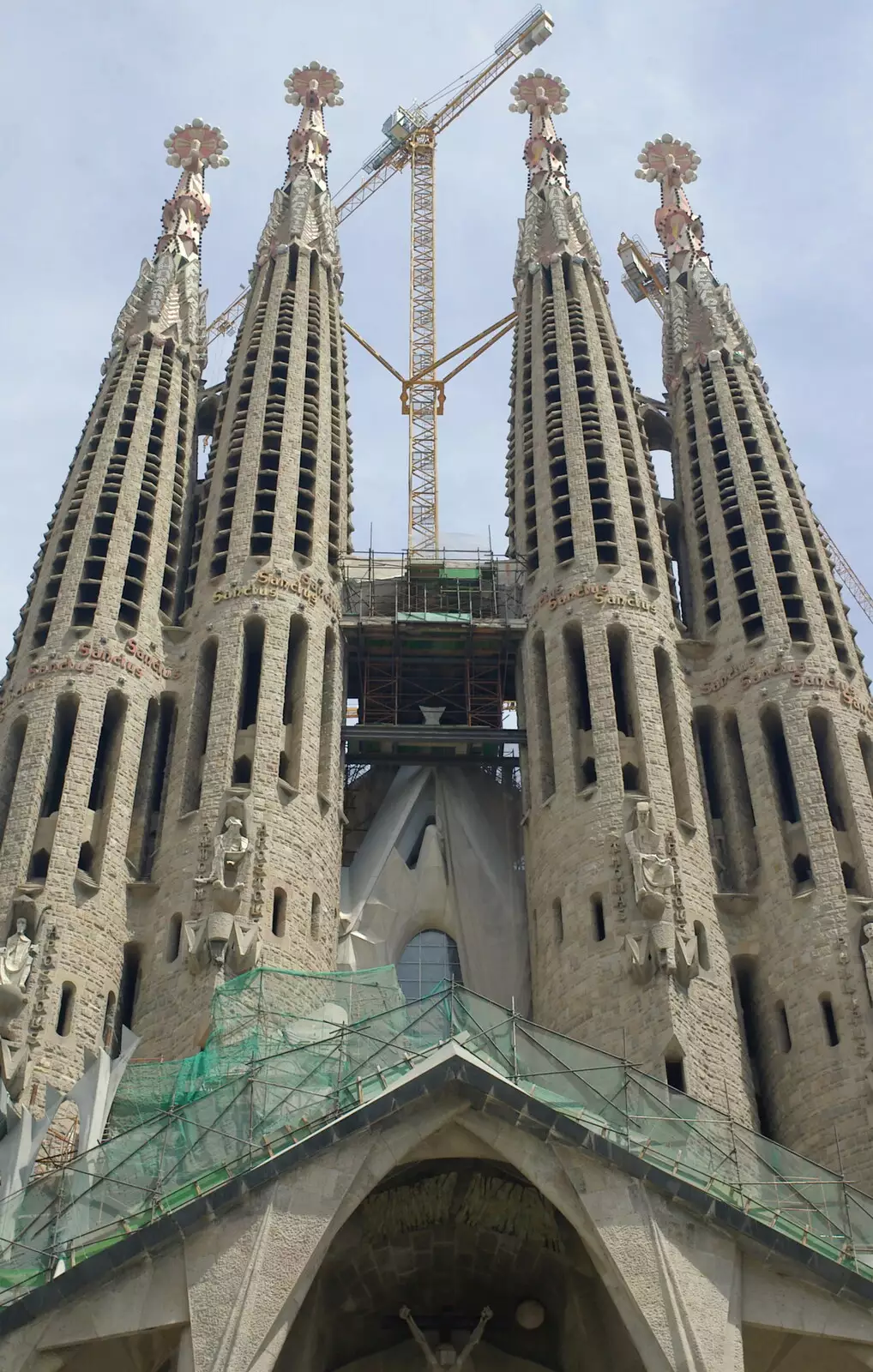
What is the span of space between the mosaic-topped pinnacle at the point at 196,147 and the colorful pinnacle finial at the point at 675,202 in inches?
496

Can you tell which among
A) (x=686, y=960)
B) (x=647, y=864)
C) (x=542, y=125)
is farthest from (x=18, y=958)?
(x=542, y=125)

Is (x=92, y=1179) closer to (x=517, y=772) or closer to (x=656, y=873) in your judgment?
(x=656, y=873)

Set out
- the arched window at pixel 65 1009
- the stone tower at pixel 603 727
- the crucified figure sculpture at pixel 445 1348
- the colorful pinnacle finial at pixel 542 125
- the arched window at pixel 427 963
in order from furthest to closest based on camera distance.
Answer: the colorful pinnacle finial at pixel 542 125, the arched window at pixel 427 963, the stone tower at pixel 603 727, the arched window at pixel 65 1009, the crucified figure sculpture at pixel 445 1348

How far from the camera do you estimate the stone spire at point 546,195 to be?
1969 inches

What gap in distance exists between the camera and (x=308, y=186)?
5191 centimetres

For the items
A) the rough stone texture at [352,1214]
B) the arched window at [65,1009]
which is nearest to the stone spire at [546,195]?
the arched window at [65,1009]

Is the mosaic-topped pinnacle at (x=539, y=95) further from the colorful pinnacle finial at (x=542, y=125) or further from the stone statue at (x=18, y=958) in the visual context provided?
the stone statue at (x=18, y=958)

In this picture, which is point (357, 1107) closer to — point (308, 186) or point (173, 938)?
point (173, 938)

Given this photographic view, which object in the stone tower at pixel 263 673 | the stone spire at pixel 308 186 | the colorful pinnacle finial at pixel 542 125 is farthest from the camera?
the colorful pinnacle finial at pixel 542 125

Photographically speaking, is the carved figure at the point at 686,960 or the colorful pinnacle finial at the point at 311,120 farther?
the colorful pinnacle finial at the point at 311,120

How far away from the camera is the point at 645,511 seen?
41.5 m

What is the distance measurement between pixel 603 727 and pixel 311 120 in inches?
1091

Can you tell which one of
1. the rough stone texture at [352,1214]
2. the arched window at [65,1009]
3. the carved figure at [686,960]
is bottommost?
the rough stone texture at [352,1214]

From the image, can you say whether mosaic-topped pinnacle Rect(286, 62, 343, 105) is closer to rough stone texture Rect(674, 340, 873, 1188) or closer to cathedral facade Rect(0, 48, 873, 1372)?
cathedral facade Rect(0, 48, 873, 1372)
